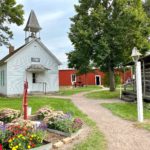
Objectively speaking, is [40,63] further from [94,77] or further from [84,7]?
[94,77]

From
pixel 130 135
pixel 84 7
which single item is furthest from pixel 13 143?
pixel 84 7

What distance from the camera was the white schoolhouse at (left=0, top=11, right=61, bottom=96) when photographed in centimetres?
2930

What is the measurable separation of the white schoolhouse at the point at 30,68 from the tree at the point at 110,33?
132 inches

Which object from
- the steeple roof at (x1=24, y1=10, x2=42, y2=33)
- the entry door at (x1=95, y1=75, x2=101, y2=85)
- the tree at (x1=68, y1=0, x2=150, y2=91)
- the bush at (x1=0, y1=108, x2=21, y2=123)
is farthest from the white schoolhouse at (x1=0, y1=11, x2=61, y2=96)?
the entry door at (x1=95, y1=75, x2=101, y2=85)

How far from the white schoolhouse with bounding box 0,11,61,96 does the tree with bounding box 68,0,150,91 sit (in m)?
3.34

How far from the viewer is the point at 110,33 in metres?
28.8

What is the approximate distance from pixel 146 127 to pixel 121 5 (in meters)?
21.4

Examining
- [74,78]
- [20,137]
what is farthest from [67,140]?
[74,78]

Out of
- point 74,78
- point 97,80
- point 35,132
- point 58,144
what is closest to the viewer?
point 35,132

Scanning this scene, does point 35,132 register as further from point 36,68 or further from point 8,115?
point 36,68

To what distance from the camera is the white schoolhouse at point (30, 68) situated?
2930 centimetres

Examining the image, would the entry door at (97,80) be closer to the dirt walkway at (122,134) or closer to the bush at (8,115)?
the dirt walkway at (122,134)

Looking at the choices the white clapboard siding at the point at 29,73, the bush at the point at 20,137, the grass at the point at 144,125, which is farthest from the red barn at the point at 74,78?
the bush at the point at 20,137

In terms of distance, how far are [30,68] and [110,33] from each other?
903 centimetres
